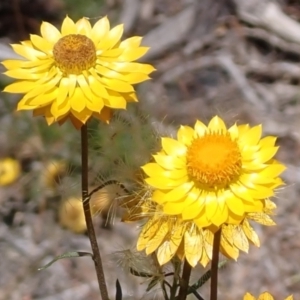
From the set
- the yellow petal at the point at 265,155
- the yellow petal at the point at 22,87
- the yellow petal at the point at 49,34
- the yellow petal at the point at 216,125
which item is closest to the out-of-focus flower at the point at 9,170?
the yellow petal at the point at 49,34

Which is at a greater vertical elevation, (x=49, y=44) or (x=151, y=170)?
(x=49, y=44)

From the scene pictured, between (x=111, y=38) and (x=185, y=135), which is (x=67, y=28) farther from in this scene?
(x=185, y=135)

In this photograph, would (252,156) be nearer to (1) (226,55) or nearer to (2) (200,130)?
(2) (200,130)

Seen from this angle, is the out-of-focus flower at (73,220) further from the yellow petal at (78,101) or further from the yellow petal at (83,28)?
the yellow petal at (78,101)

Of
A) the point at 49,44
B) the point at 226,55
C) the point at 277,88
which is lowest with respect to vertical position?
the point at 49,44

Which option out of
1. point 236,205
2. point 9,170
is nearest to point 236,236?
point 236,205

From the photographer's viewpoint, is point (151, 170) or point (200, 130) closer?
point (151, 170)

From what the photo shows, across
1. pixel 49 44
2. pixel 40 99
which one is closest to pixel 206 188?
pixel 40 99
